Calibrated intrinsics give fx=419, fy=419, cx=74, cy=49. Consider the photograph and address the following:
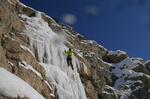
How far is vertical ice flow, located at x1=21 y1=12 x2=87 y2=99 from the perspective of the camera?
122 ft

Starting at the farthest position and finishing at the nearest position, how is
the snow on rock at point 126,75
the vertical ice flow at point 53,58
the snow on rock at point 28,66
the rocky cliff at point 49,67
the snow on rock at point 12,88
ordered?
the snow on rock at point 126,75
the vertical ice flow at point 53,58
the snow on rock at point 28,66
the rocky cliff at point 49,67
the snow on rock at point 12,88

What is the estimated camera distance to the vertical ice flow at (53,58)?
122 ft

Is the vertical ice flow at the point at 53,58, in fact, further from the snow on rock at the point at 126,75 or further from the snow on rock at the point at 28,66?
the snow on rock at the point at 126,75

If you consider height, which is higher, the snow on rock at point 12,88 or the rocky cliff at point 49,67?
the rocky cliff at point 49,67

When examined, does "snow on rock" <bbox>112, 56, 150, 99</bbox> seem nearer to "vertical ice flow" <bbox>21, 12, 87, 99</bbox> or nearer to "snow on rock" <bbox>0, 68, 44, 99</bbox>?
"vertical ice flow" <bbox>21, 12, 87, 99</bbox>

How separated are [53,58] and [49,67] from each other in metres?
2.89

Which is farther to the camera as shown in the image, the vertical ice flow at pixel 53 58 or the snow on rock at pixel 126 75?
the snow on rock at pixel 126 75

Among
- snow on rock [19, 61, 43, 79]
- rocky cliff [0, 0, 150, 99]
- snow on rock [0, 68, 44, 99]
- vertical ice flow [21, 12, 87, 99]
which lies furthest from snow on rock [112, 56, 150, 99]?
snow on rock [0, 68, 44, 99]

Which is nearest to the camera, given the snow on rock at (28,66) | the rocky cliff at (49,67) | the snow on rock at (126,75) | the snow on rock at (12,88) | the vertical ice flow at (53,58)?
the snow on rock at (12,88)

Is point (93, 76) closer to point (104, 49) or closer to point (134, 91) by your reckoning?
point (134, 91)

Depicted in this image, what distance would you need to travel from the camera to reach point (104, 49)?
65688mm

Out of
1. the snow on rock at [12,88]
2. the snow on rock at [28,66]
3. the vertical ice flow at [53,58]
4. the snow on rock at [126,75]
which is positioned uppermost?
the snow on rock at [126,75]

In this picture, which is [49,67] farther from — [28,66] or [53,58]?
[28,66]

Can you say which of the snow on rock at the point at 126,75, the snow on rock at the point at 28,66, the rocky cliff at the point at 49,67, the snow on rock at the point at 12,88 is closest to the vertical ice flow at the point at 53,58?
the rocky cliff at the point at 49,67
